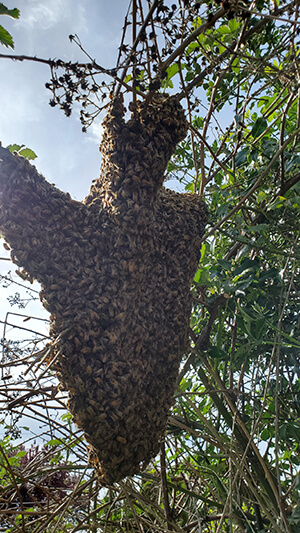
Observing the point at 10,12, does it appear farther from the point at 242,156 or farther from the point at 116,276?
the point at 242,156

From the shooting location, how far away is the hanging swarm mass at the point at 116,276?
39.9 inches

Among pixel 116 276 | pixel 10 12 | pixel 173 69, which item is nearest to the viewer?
pixel 10 12

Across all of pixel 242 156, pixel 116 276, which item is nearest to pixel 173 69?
pixel 242 156

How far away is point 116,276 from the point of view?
108 centimetres

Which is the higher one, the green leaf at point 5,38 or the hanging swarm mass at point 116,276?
the green leaf at point 5,38

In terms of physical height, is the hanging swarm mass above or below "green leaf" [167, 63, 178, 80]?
below

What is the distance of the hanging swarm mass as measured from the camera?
3.32 ft

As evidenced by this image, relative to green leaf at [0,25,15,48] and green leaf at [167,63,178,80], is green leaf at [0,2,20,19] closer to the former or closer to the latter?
green leaf at [0,25,15,48]

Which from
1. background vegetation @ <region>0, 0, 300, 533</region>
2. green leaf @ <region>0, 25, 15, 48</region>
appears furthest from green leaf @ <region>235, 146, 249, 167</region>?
green leaf @ <region>0, 25, 15, 48</region>

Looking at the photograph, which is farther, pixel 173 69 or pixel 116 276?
pixel 173 69

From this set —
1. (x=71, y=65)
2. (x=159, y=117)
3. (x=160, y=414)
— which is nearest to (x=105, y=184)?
(x=159, y=117)

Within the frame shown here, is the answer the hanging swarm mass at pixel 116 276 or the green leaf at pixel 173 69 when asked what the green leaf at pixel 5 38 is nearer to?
the hanging swarm mass at pixel 116 276

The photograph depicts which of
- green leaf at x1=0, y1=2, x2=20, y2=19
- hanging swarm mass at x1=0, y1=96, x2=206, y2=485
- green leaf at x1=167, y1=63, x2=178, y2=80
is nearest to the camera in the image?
green leaf at x1=0, y1=2, x2=20, y2=19

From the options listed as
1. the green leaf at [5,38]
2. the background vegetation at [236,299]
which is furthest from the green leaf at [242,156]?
the green leaf at [5,38]
